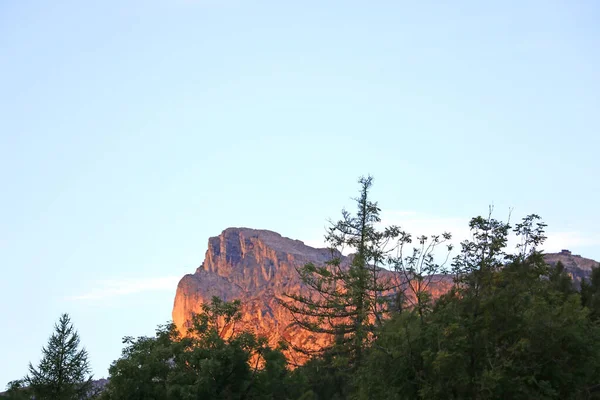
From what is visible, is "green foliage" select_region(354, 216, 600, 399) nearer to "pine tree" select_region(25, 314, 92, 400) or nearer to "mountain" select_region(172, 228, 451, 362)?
"pine tree" select_region(25, 314, 92, 400)

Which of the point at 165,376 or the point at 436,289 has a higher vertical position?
the point at 436,289

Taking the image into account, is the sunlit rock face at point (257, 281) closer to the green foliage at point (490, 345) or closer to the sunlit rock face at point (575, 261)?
the sunlit rock face at point (575, 261)

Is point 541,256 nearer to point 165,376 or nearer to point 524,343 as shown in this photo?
point 524,343

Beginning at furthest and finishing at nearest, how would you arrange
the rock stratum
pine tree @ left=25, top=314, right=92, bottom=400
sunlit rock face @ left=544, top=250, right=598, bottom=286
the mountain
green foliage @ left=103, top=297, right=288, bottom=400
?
1. the mountain
2. the rock stratum
3. sunlit rock face @ left=544, top=250, right=598, bottom=286
4. pine tree @ left=25, top=314, right=92, bottom=400
5. green foliage @ left=103, top=297, right=288, bottom=400

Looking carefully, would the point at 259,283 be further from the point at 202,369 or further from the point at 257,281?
the point at 202,369

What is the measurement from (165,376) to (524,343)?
17.2 m

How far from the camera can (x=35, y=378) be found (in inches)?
1956

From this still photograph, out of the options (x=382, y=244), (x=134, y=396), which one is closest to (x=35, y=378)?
(x=134, y=396)

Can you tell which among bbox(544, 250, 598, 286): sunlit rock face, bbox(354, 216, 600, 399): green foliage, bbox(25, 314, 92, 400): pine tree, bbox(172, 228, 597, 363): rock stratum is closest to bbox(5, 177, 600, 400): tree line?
bbox(354, 216, 600, 399): green foliage

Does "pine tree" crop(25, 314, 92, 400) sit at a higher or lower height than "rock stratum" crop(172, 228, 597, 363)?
lower

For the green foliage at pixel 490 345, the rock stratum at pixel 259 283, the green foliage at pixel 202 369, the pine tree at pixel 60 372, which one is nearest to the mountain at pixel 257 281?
the rock stratum at pixel 259 283

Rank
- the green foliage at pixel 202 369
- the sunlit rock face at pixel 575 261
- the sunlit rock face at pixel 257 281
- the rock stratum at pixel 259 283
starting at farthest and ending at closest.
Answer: the sunlit rock face at pixel 257 281 < the rock stratum at pixel 259 283 < the sunlit rock face at pixel 575 261 < the green foliage at pixel 202 369

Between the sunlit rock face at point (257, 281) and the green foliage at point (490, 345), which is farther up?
the sunlit rock face at point (257, 281)

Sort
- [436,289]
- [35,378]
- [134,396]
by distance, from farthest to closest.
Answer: [436,289] → [35,378] → [134,396]
